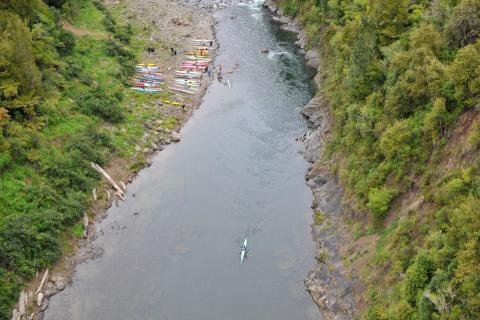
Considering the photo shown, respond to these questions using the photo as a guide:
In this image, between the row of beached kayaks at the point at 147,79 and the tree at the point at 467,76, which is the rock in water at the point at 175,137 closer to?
the row of beached kayaks at the point at 147,79

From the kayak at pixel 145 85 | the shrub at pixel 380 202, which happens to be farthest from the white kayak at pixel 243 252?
the kayak at pixel 145 85

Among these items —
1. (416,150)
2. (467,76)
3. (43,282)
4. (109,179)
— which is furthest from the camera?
(109,179)

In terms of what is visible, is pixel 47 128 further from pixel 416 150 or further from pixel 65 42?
pixel 416 150

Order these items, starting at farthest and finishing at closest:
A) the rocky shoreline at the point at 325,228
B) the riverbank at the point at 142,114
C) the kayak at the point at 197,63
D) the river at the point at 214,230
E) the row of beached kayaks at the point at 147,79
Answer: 1. the kayak at the point at 197,63
2. the row of beached kayaks at the point at 147,79
3. the riverbank at the point at 142,114
4. the river at the point at 214,230
5. the rocky shoreline at the point at 325,228

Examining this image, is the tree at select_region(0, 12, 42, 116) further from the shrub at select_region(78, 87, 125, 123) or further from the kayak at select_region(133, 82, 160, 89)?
the kayak at select_region(133, 82, 160, 89)

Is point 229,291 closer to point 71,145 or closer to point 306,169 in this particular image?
point 306,169

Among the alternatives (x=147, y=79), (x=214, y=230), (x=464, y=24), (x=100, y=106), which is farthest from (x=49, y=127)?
(x=464, y=24)

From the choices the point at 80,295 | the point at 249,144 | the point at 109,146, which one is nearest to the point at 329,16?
the point at 249,144
